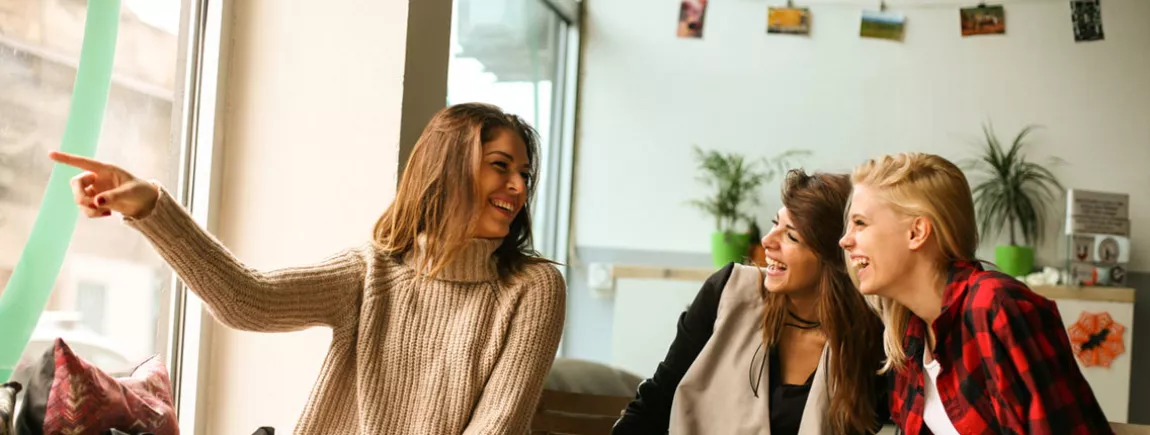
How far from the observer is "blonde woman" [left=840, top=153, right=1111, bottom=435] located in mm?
1350

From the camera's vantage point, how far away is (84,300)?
70.6 inches

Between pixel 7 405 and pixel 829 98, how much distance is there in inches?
149

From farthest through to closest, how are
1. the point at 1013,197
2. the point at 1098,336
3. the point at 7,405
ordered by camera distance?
the point at 1013,197, the point at 1098,336, the point at 7,405

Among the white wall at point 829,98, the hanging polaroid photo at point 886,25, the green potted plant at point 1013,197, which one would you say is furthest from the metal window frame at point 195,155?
the green potted plant at point 1013,197

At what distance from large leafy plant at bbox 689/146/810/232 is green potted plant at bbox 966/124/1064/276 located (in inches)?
30.6

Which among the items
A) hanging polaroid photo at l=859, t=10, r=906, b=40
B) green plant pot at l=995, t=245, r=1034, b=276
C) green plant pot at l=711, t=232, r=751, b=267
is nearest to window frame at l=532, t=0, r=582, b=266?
green plant pot at l=711, t=232, r=751, b=267

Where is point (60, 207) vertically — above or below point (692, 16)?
below

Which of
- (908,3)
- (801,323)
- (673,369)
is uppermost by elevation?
(908,3)

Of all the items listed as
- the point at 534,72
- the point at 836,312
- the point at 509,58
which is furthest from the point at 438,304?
the point at 534,72

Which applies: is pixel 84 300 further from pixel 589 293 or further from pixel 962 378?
pixel 589 293

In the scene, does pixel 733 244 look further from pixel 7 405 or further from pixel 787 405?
pixel 7 405

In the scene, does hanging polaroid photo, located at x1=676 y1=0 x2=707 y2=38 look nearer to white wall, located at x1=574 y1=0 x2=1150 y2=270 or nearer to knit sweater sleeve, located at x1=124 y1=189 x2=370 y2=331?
white wall, located at x1=574 y1=0 x2=1150 y2=270

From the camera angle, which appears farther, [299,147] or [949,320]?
[299,147]

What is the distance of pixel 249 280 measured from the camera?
148cm
